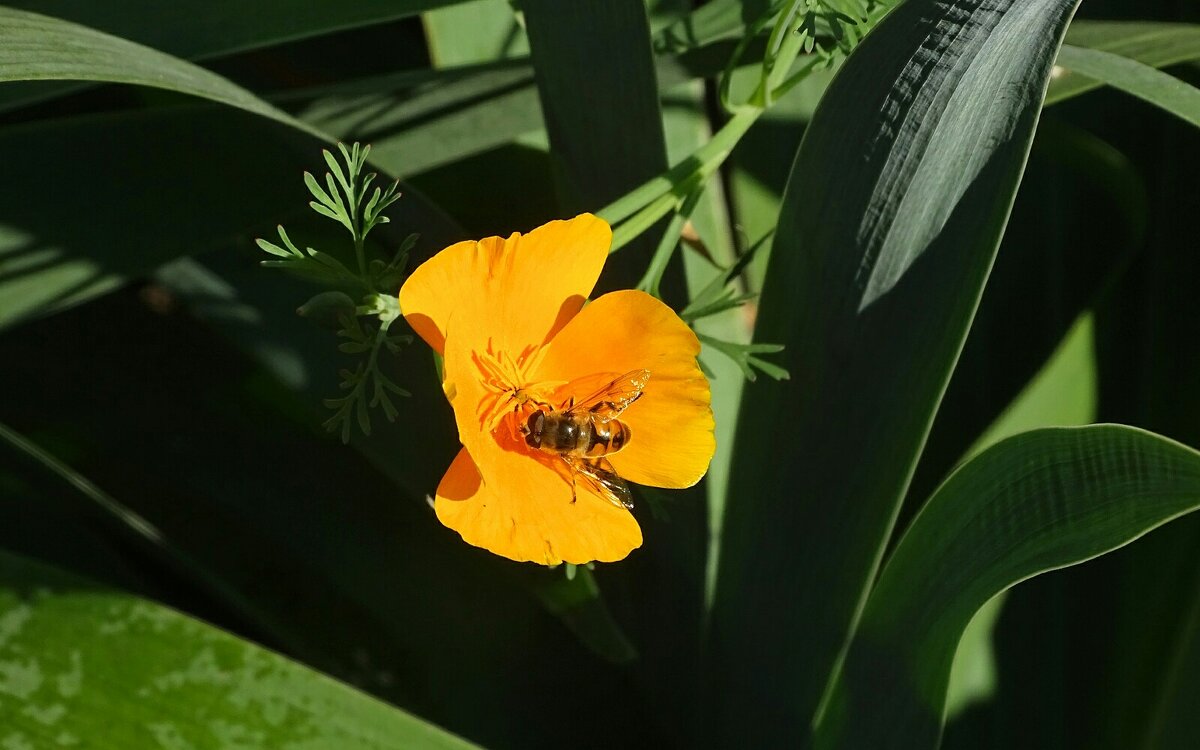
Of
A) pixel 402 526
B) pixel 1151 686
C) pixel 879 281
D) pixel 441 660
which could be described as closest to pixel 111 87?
pixel 402 526

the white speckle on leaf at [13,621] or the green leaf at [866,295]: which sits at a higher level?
the green leaf at [866,295]

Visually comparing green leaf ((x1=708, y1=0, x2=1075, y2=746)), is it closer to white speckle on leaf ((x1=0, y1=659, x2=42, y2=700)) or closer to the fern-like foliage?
the fern-like foliage

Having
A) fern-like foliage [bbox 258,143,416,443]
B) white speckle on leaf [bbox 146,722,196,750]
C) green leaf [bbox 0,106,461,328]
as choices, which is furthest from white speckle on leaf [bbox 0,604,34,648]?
fern-like foliage [bbox 258,143,416,443]

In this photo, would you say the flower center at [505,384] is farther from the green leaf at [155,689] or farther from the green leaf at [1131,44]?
the green leaf at [1131,44]

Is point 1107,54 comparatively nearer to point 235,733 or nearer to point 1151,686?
point 1151,686

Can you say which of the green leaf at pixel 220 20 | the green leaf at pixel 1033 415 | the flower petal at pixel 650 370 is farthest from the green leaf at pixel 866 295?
the green leaf at pixel 220 20

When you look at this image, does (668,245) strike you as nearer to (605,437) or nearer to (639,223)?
(639,223)
